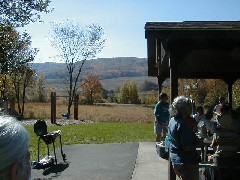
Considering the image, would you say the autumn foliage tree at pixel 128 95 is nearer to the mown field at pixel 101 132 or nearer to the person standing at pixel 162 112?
the mown field at pixel 101 132

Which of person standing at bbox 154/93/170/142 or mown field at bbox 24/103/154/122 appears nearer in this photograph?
person standing at bbox 154/93/170/142

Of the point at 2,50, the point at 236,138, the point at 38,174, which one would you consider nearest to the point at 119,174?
the point at 38,174

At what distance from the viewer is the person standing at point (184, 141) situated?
199 inches

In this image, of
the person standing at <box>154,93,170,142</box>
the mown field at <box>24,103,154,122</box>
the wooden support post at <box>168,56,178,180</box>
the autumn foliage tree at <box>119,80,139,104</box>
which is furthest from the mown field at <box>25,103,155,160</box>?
the autumn foliage tree at <box>119,80,139,104</box>

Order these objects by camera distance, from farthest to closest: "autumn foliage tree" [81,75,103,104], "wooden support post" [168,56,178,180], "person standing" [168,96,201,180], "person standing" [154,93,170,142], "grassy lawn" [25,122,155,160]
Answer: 1. "autumn foliage tree" [81,75,103,104]
2. "grassy lawn" [25,122,155,160]
3. "person standing" [154,93,170,142]
4. "wooden support post" [168,56,178,180]
5. "person standing" [168,96,201,180]

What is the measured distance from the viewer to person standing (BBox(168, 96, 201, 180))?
16.6 feet

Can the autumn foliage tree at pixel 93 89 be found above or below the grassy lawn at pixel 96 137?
above

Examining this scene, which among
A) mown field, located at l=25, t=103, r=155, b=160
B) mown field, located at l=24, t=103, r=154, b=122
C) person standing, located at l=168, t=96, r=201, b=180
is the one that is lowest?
mown field, located at l=24, t=103, r=154, b=122

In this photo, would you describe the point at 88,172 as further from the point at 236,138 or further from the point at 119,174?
the point at 236,138

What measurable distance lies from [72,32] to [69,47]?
6.16 ft

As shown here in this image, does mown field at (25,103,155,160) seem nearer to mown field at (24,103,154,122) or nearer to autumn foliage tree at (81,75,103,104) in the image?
mown field at (24,103,154,122)

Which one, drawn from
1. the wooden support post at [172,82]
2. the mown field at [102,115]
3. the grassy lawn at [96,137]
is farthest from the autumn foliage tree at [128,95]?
the wooden support post at [172,82]

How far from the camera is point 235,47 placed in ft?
23.5

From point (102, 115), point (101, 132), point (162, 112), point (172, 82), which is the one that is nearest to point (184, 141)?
point (172, 82)
